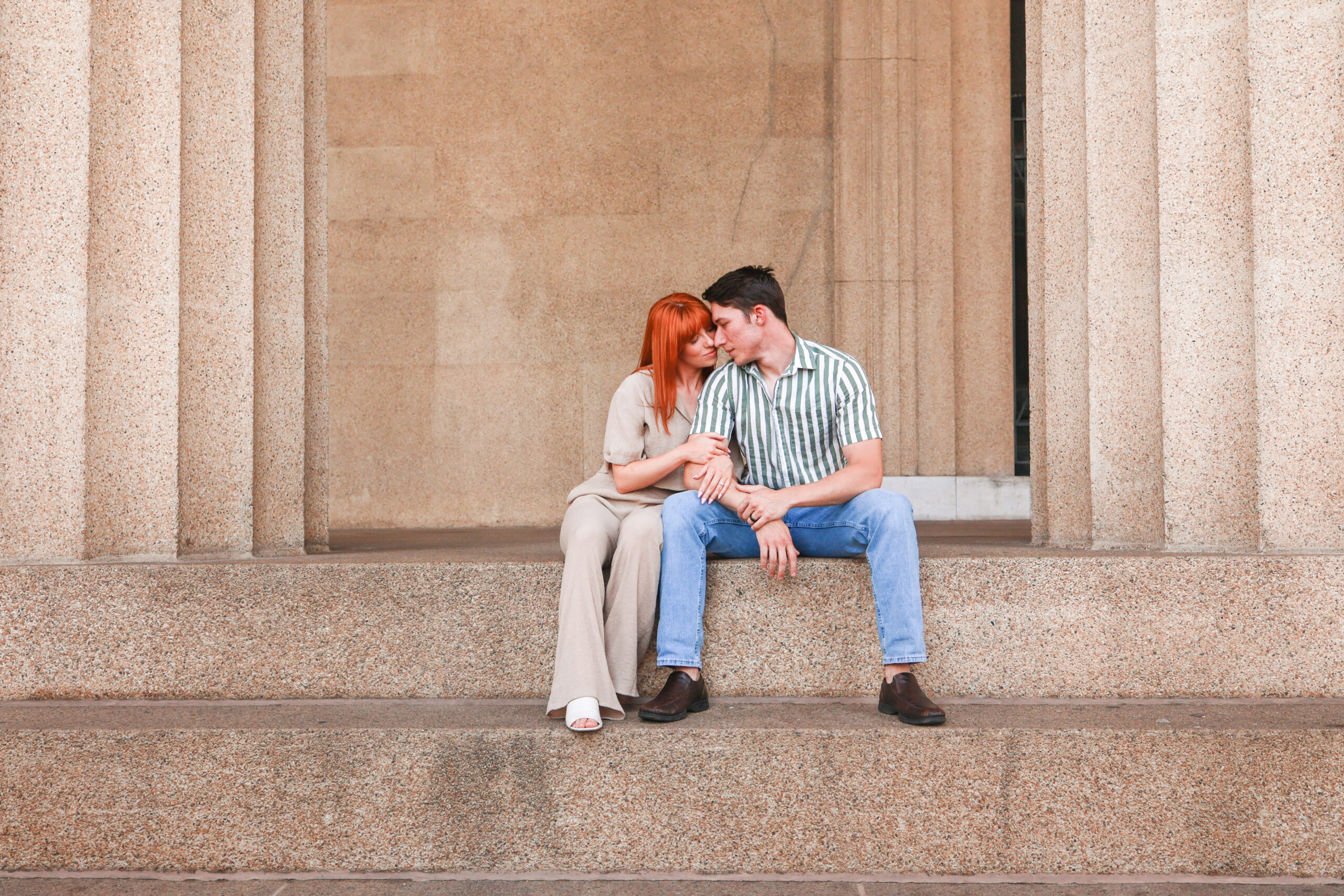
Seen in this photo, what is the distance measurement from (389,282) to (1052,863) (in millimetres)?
7588

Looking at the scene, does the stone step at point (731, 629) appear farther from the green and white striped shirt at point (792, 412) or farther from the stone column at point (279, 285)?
the stone column at point (279, 285)

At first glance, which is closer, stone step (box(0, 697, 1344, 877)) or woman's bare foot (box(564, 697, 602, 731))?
stone step (box(0, 697, 1344, 877))

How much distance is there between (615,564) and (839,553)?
917mm

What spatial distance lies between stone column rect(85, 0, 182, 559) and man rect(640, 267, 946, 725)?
2519 mm

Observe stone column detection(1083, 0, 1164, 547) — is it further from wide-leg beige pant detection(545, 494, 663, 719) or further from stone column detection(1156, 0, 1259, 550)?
wide-leg beige pant detection(545, 494, 663, 719)

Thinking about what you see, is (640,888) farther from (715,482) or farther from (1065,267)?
(1065,267)

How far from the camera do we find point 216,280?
5.14 meters

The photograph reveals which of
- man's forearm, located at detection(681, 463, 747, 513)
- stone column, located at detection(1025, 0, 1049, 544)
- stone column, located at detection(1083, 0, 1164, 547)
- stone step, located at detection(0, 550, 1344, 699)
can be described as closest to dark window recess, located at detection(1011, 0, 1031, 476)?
stone column, located at detection(1025, 0, 1049, 544)

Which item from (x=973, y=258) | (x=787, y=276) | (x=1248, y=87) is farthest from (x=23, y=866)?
(x=973, y=258)

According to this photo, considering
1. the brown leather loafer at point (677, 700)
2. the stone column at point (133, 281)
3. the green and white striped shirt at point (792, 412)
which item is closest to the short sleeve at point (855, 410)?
the green and white striped shirt at point (792, 412)

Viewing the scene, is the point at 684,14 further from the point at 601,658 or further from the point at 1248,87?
the point at 601,658

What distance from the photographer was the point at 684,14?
910cm

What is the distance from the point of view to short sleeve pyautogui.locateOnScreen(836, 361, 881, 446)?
4152 millimetres

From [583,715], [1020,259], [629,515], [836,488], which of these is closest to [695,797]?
[583,715]
